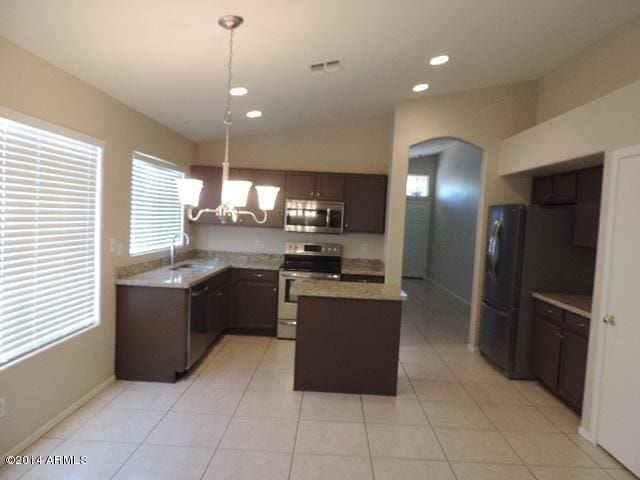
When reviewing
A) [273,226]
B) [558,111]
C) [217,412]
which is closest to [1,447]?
[217,412]

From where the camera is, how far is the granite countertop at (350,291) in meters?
3.39

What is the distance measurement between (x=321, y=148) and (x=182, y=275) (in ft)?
8.91

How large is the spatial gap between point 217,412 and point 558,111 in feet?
14.7

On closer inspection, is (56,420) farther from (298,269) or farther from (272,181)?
(272,181)

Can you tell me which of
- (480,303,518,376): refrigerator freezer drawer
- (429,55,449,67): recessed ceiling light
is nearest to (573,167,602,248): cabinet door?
(480,303,518,376): refrigerator freezer drawer

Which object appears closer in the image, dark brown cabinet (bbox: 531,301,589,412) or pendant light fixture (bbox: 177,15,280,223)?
pendant light fixture (bbox: 177,15,280,223)

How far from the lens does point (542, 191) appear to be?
14.3ft

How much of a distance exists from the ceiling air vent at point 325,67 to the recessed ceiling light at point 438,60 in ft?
2.80

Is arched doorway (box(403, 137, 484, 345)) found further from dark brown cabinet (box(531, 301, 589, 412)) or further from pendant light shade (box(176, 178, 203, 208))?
pendant light shade (box(176, 178, 203, 208))

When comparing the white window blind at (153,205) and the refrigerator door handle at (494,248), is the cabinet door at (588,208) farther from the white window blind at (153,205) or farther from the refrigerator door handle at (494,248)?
the white window blind at (153,205)

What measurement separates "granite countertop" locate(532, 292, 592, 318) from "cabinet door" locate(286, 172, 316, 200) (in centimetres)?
286

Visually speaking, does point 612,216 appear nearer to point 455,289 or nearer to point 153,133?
point 153,133

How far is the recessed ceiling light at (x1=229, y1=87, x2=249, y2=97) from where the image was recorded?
3551 millimetres

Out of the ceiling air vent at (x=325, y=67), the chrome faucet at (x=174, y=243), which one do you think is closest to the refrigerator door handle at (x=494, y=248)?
the ceiling air vent at (x=325, y=67)
